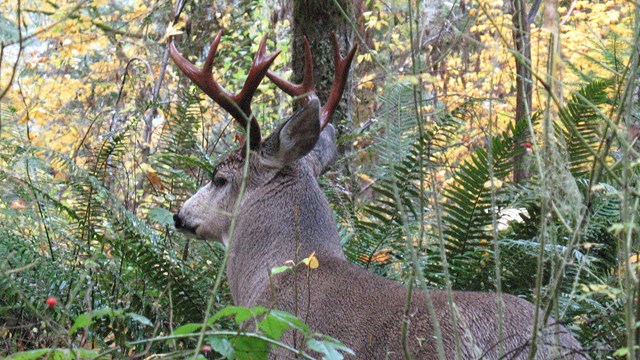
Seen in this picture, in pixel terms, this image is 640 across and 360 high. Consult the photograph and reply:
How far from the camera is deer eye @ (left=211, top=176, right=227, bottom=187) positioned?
5854mm

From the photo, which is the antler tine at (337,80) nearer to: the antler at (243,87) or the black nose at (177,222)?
the antler at (243,87)

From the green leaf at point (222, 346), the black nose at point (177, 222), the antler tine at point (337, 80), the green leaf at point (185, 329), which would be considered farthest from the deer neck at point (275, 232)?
the green leaf at point (185, 329)

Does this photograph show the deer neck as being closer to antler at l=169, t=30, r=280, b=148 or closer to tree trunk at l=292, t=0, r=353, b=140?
antler at l=169, t=30, r=280, b=148

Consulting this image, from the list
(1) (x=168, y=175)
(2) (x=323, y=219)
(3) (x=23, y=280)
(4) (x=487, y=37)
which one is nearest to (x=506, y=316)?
(2) (x=323, y=219)

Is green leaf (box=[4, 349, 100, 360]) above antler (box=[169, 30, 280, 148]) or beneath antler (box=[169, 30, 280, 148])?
beneath

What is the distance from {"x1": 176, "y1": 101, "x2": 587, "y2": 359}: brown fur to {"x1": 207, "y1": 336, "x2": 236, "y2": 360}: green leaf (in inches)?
11.0

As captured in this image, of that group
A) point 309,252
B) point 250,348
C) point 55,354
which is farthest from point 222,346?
point 309,252

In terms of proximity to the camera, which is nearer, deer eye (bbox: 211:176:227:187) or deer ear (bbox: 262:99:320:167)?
deer ear (bbox: 262:99:320:167)

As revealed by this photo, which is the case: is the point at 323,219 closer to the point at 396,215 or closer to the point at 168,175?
the point at 396,215

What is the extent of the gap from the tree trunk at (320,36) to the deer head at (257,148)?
51.1 inches

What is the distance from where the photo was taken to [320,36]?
296 inches

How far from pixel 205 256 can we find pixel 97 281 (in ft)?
3.97

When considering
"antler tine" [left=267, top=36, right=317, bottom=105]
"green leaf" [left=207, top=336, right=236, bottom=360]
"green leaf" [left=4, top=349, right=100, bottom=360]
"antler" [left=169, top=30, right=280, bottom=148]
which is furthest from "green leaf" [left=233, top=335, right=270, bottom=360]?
"antler tine" [left=267, top=36, right=317, bottom=105]

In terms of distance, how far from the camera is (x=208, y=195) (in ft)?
19.4
